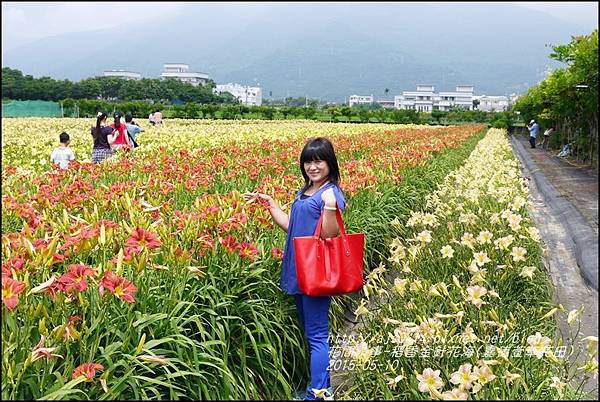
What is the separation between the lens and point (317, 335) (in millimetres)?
2957

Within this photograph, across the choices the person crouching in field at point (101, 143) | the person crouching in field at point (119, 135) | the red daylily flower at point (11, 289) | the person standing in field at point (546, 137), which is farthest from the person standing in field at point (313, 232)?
the person standing in field at point (546, 137)

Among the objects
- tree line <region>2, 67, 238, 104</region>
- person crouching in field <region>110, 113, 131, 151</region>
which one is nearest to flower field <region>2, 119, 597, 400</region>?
person crouching in field <region>110, 113, 131, 151</region>

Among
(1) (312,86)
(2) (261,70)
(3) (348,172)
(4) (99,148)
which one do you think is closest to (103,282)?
(3) (348,172)

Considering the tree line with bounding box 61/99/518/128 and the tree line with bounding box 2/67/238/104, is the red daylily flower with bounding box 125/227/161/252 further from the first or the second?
the tree line with bounding box 2/67/238/104

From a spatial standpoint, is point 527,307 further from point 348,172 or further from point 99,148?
point 99,148

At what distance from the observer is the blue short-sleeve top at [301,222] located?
2930 millimetres

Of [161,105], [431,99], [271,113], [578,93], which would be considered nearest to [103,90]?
[161,105]

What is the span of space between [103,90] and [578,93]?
144ft

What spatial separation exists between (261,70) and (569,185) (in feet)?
516

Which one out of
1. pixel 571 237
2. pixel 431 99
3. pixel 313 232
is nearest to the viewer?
pixel 313 232

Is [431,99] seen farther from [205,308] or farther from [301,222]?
[205,308]

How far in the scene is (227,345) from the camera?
2.76 metres

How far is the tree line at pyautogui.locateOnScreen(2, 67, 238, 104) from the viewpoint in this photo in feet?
141

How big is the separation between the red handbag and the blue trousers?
0.20 metres
